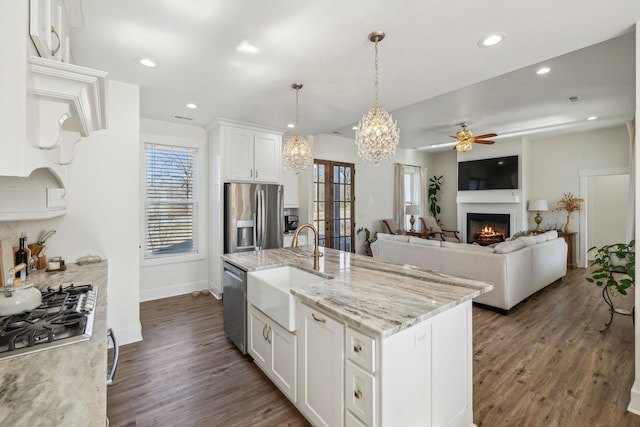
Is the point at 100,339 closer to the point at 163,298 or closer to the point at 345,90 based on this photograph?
the point at 345,90

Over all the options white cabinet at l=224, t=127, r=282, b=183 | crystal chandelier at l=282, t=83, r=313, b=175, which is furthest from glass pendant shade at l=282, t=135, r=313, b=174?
white cabinet at l=224, t=127, r=282, b=183

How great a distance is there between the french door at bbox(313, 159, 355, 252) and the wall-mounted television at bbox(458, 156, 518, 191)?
314cm

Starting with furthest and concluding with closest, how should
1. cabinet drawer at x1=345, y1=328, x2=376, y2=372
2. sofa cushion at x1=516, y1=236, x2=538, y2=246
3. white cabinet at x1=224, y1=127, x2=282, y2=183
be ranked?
white cabinet at x1=224, y1=127, x2=282, y2=183 < sofa cushion at x1=516, y1=236, x2=538, y2=246 < cabinet drawer at x1=345, y1=328, x2=376, y2=372

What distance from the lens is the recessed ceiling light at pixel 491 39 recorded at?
218 cm

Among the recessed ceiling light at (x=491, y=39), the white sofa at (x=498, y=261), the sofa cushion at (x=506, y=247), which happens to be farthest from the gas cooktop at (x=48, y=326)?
the sofa cushion at (x=506, y=247)

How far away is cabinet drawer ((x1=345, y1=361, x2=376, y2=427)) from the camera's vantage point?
134cm

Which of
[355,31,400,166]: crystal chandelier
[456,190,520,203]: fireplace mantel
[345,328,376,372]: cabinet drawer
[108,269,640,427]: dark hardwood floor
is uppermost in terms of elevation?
[355,31,400,166]: crystal chandelier

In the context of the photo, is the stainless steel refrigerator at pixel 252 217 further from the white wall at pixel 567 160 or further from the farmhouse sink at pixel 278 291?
the white wall at pixel 567 160

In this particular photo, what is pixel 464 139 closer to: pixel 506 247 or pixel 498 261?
pixel 506 247

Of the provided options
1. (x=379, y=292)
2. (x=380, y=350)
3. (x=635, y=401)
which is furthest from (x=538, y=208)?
(x=380, y=350)

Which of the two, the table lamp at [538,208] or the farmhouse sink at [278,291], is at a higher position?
the table lamp at [538,208]

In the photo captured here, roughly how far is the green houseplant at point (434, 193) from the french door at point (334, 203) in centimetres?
328

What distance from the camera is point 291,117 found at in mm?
4273

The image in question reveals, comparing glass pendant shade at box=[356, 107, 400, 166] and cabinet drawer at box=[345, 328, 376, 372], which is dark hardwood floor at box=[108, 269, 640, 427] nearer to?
cabinet drawer at box=[345, 328, 376, 372]
